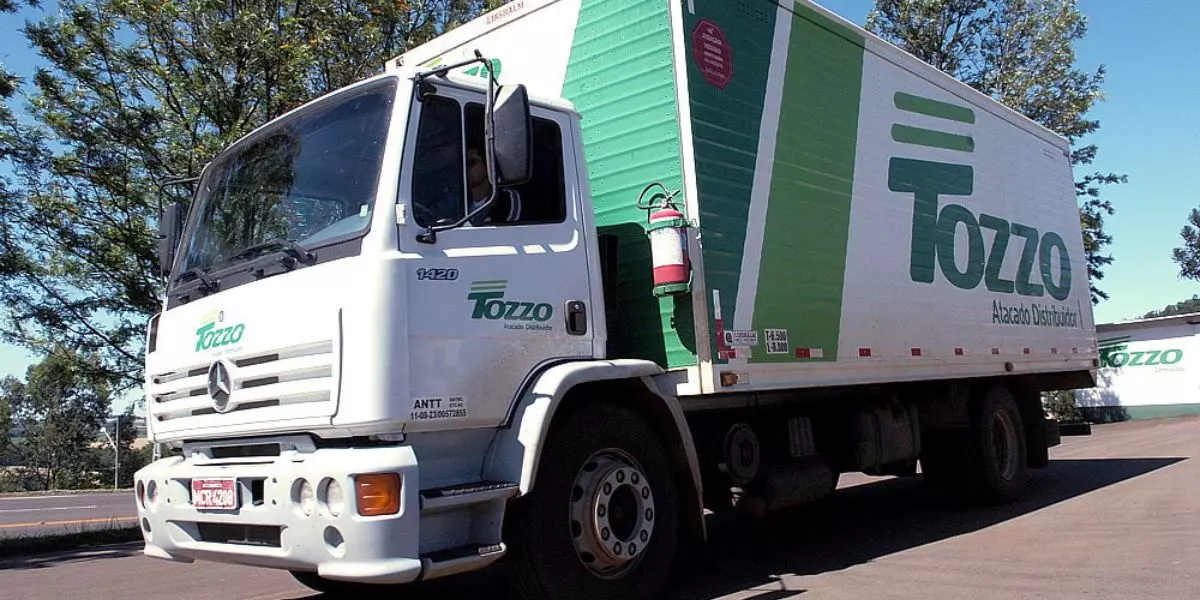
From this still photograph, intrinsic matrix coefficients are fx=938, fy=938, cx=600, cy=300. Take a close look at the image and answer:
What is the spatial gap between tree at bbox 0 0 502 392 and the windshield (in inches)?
231

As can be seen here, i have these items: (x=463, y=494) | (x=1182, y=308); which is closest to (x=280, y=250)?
(x=463, y=494)

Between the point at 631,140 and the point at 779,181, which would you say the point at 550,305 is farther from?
the point at 779,181

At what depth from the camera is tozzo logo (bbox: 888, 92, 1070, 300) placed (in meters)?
7.66

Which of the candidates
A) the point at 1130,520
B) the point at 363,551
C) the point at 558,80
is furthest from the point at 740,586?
the point at 1130,520

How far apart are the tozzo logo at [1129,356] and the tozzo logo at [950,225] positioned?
21.6 meters

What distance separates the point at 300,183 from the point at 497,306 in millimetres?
1195

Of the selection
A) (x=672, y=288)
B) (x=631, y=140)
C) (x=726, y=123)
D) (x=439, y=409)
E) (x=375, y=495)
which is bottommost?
(x=375, y=495)

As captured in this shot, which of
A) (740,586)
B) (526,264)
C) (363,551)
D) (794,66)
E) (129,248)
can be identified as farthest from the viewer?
(129,248)

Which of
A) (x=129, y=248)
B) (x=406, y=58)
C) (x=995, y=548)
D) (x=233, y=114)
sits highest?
(x=233, y=114)

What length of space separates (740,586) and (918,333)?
2.81 metres

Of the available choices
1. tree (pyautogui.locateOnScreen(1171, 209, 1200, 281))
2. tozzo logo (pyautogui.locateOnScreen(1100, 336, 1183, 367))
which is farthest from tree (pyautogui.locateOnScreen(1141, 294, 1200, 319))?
tozzo logo (pyautogui.locateOnScreen(1100, 336, 1183, 367))

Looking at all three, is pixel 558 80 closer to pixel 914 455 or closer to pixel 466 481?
pixel 466 481

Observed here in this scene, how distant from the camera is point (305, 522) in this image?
3.91 m

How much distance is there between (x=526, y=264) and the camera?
4684 millimetres
